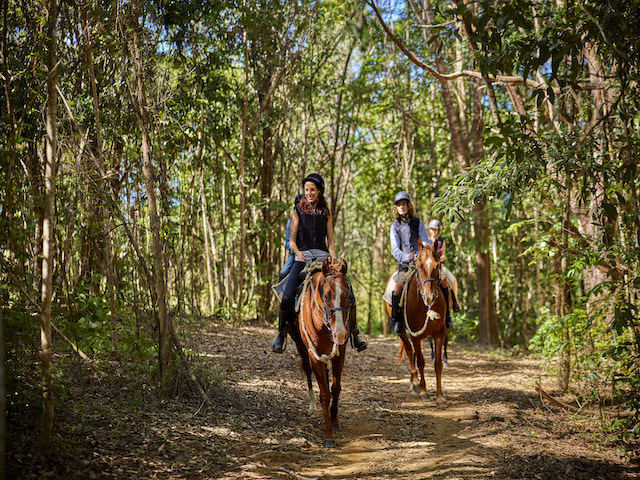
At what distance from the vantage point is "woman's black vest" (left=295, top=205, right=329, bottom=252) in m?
6.96

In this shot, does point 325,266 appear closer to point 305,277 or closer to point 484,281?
point 305,277

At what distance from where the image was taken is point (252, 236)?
1571 cm

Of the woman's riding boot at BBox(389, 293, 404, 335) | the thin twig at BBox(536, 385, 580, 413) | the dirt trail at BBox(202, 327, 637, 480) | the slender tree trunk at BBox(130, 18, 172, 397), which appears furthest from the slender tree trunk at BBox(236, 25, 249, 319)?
the thin twig at BBox(536, 385, 580, 413)

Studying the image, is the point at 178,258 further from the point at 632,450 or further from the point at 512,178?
the point at 632,450

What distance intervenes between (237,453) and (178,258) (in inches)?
108

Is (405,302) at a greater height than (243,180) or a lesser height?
lesser

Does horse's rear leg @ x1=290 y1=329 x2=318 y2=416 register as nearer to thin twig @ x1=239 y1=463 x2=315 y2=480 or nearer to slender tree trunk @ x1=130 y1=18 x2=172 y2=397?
slender tree trunk @ x1=130 y1=18 x2=172 y2=397

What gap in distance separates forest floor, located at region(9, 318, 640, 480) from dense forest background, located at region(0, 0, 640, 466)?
34 centimetres

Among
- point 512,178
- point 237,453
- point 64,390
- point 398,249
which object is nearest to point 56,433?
point 64,390

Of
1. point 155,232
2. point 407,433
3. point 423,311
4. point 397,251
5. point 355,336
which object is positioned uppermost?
point 155,232

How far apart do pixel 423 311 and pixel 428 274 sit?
78 centimetres

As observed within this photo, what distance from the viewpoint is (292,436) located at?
6.09 metres

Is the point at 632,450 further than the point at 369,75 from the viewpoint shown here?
No

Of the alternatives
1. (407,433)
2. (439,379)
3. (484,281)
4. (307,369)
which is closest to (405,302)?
(439,379)
